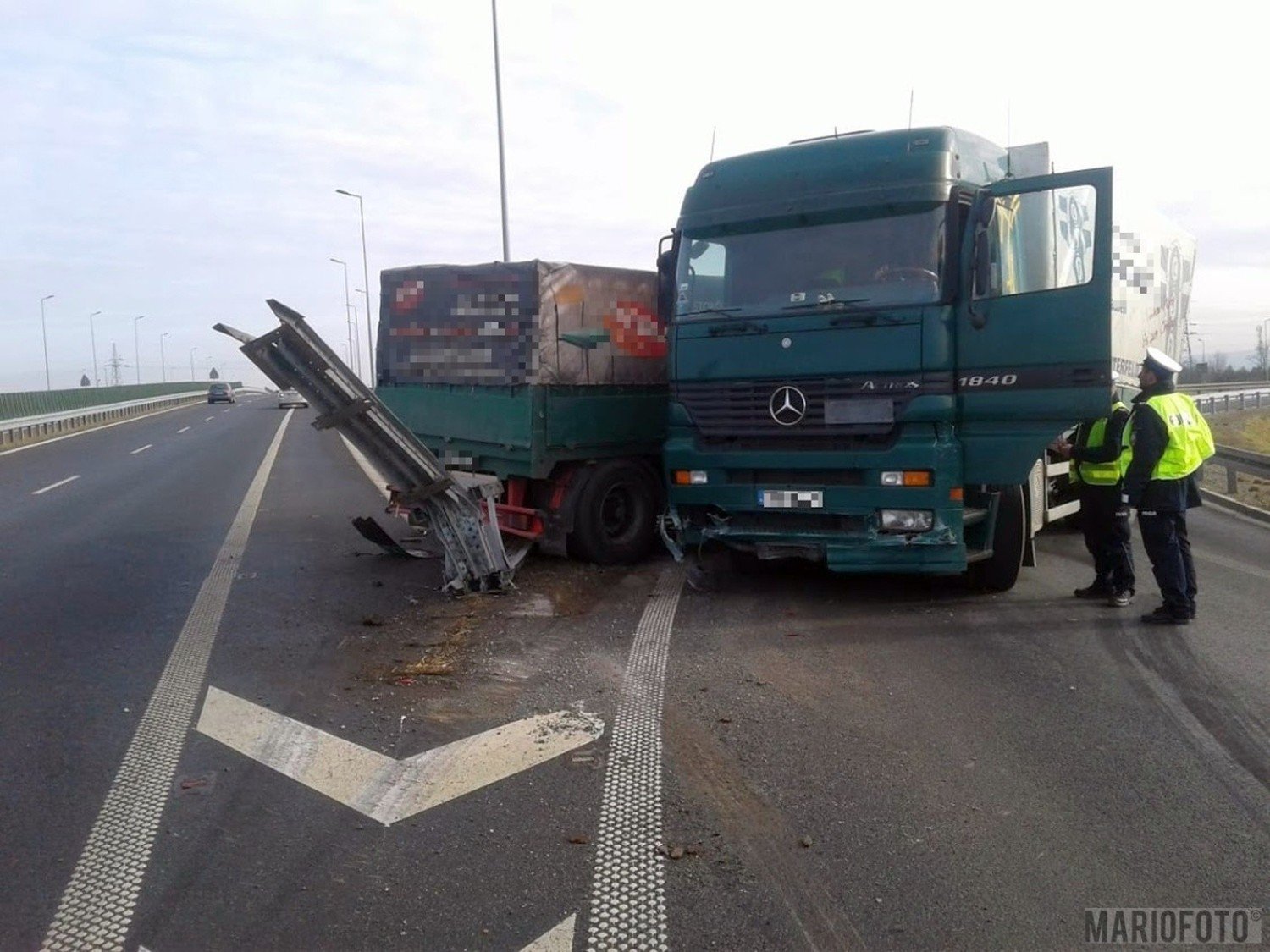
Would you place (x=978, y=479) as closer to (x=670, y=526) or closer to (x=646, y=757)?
(x=670, y=526)

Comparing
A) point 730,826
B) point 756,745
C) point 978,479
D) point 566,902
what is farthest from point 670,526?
point 566,902

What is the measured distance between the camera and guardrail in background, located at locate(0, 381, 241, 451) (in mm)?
31083

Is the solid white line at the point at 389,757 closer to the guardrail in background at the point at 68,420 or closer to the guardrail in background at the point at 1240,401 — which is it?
the guardrail in background at the point at 68,420

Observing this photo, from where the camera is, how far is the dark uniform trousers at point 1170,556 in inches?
287

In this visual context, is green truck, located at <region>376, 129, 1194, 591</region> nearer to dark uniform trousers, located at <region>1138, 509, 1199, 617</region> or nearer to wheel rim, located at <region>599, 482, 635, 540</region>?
wheel rim, located at <region>599, 482, 635, 540</region>

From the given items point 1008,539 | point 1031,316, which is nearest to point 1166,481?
point 1008,539

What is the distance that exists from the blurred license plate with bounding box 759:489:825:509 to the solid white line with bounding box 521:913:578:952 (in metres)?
4.85

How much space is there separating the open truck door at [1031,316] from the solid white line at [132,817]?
5146 mm

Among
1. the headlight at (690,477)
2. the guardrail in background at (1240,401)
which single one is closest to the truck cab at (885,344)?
the headlight at (690,477)

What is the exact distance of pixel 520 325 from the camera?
30.1 feet

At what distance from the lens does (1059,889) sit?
3.73m

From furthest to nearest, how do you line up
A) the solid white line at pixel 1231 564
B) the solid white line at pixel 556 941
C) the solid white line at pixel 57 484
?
1. the solid white line at pixel 57 484
2. the solid white line at pixel 1231 564
3. the solid white line at pixel 556 941

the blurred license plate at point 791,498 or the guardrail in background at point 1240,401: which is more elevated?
→ the blurred license plate at point 791,498

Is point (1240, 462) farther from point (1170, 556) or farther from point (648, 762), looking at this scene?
point (648, 762)
